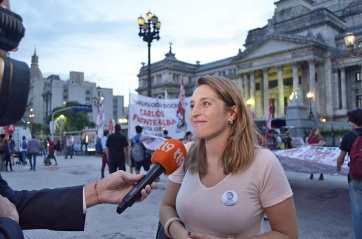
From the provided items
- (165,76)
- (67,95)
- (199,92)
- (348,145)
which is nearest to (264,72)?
(165,76)

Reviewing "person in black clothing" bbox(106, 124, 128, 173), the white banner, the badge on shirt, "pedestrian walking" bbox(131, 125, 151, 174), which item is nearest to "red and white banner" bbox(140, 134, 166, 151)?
"pedestrian walking" bbox(131, 125, 151, 174)

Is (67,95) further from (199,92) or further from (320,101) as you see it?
(199,92)

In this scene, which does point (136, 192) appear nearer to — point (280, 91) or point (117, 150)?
point (117, 150)

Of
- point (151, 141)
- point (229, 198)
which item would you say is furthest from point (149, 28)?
point (229, 198)

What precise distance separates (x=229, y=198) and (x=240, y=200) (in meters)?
0.07

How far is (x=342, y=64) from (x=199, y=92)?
4955 centimetres

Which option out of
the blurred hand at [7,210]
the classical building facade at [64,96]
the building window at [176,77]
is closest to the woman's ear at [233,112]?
the blurred hand at [7,210]

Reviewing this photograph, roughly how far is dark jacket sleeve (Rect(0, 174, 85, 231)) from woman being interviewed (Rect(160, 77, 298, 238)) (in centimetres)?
71

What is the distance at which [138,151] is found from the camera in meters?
10.9

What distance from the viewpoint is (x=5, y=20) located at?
1040 mm

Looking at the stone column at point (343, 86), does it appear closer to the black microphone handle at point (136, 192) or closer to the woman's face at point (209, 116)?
the woman's face at point (209, 116)

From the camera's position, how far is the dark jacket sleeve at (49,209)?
161 cm

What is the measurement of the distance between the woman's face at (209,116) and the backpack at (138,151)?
28.7ft

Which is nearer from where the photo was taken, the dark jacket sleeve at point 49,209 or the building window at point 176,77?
the dark jacket sleeve at point 49,209
